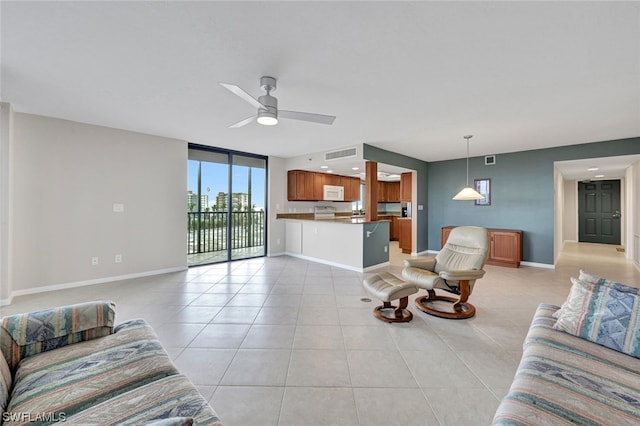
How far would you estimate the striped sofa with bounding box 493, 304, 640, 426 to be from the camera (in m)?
0.99

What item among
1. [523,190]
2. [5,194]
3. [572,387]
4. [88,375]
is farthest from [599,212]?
[5,194]

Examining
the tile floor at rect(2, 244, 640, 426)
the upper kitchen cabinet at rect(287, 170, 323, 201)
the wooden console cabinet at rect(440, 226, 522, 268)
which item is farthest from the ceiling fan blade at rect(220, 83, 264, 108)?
the wooden console cabinet at rect(440, 226, 522, 268)

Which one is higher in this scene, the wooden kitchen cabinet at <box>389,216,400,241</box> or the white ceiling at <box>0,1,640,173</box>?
the white ceiling at <box>0,1,640,173</box>

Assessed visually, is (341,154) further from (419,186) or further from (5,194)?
(5,194)

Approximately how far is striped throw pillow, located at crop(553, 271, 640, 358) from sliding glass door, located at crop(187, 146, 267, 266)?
17.9ft

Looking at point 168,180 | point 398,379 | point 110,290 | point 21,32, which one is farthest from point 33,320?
point 168,180

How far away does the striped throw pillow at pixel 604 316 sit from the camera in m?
1.43

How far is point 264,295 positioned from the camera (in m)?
3.58

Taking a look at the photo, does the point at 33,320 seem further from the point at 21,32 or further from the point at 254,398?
the point at 21,32

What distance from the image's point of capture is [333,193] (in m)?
7.43

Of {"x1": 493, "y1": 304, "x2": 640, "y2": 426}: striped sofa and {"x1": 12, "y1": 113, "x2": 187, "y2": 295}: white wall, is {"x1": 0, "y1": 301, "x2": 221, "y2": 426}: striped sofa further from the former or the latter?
Answer: {"x1": 12, "y1": 113, "x2": 187, "y2": 295}: white wall

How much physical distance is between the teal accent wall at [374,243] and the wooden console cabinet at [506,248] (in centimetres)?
217

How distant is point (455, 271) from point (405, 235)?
425cm

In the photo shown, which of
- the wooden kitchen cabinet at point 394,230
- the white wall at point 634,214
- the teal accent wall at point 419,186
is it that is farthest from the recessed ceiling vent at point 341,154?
the white wall at point 634,214
